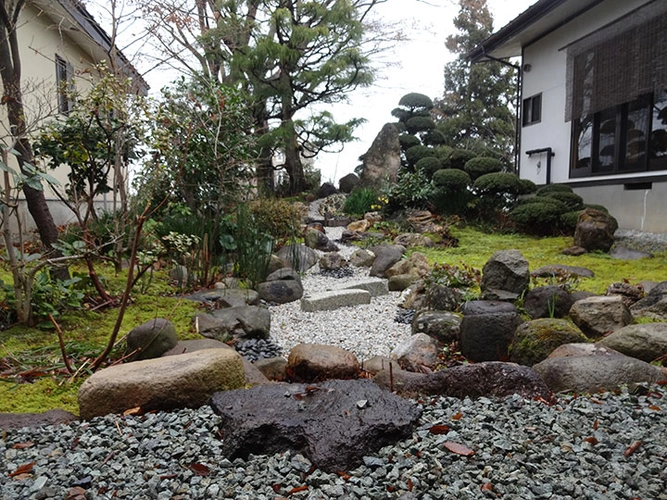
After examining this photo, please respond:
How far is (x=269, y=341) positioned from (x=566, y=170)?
813 centimetres

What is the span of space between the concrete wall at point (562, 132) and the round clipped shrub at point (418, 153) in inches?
85.3

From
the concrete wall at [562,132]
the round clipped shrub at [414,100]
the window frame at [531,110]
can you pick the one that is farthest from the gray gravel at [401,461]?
the round clipped shrub at [414,100]

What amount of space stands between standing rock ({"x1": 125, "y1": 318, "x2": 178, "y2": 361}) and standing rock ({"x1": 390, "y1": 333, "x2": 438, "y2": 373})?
56.0 inches

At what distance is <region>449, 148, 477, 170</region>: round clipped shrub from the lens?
10281 mm

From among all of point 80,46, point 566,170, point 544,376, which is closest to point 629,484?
point 544,376

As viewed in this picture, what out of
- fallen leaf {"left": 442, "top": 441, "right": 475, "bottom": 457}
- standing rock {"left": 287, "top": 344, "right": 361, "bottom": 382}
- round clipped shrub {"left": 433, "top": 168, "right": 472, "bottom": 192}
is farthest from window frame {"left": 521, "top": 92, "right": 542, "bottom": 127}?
fallen leaf {"left": 442, "top": 441, "right": 475, "bottom": 457}

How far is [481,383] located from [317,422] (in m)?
0.77

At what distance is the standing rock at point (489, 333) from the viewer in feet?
9.69

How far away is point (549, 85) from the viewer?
32.9 ft

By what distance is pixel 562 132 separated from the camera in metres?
9.50

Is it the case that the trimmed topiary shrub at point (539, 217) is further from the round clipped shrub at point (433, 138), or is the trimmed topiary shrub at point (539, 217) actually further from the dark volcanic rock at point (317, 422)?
the dark volcanic rock at point (317, 422)

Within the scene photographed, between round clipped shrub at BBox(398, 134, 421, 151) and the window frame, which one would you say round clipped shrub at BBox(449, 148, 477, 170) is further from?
round clipped shrub at BBox(398, 134, 421, 151)

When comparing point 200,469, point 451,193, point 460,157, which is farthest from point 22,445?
point 460,157

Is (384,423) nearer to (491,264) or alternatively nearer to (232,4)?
(491,264)
